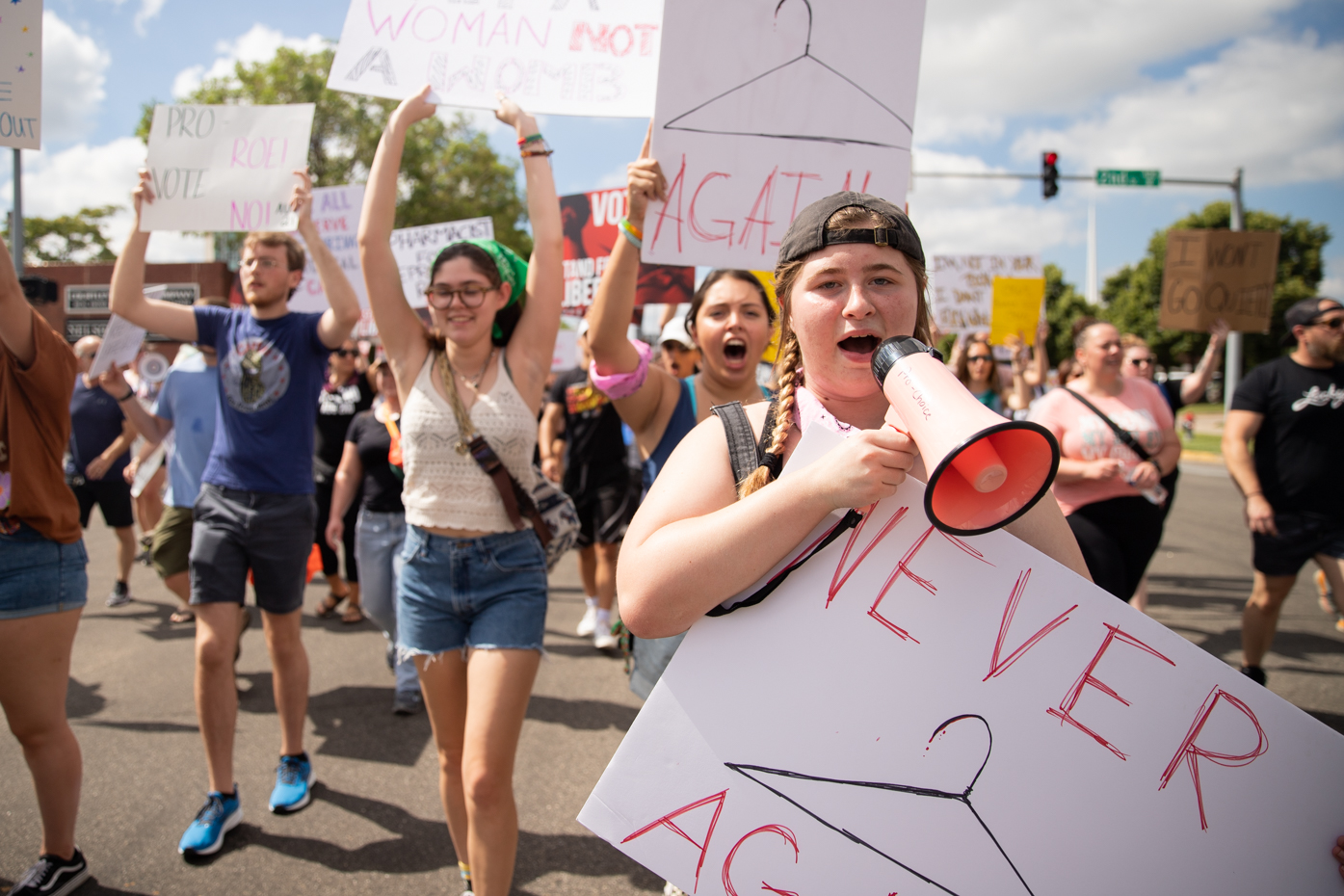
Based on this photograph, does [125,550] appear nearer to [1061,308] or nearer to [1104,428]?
[1104,428]

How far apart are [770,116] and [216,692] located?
275 cm

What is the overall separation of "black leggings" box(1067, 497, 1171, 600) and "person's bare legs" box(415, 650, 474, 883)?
2929 mm

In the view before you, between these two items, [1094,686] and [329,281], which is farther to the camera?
[329,281]

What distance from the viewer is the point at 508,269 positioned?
8.15 ft

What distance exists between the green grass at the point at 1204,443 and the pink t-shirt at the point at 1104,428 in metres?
18.2

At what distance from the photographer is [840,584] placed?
1.14 metres

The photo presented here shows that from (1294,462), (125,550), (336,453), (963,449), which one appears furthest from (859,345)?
(125,550)

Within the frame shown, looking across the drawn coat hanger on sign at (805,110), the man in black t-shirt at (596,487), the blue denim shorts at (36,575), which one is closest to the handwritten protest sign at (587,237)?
the man in black t-shirt at (596,487)

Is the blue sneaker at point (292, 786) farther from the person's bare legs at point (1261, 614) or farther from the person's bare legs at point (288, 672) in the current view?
the person's bare legs at point (1261, 614)

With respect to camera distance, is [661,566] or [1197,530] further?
[1197,530]

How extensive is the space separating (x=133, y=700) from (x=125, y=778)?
100 centimetres

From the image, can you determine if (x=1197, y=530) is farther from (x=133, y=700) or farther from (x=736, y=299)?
(x=133, y=700)

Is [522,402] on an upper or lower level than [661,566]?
upper

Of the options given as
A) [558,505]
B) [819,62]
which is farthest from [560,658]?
[819,62]
